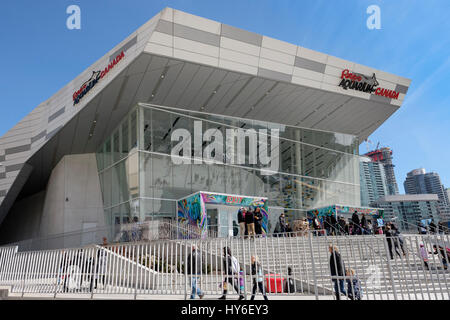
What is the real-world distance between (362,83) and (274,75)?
24.5 ft

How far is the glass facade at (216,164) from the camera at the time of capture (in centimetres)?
2353

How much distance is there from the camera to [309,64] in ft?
78.7

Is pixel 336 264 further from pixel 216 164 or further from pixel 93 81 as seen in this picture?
pixel 93 81

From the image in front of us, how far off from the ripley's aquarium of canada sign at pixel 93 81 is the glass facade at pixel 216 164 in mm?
2895

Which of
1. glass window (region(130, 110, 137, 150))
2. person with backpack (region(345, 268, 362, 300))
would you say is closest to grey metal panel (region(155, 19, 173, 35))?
glass window (region(130, 110, 137, 150))

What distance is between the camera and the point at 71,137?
90.4ft

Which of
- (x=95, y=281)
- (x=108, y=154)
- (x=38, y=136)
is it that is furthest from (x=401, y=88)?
(x=38, y=136)

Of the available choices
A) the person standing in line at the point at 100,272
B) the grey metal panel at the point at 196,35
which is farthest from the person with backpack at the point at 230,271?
the grey metal panel at the point at 196,35

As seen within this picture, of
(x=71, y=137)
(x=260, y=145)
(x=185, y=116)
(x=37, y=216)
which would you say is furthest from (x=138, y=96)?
(x=37, y=216)

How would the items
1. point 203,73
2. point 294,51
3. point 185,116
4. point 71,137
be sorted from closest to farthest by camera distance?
point 203,73
point 294,51
point 185,116
point 71,137

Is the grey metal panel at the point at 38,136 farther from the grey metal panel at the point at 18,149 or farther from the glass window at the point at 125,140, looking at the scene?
the glass window at the point at 125,140

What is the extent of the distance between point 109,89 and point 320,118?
15798 mm

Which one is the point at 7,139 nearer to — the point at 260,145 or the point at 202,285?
the point at 260,145

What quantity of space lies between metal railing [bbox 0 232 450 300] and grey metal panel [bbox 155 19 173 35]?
12.2m
